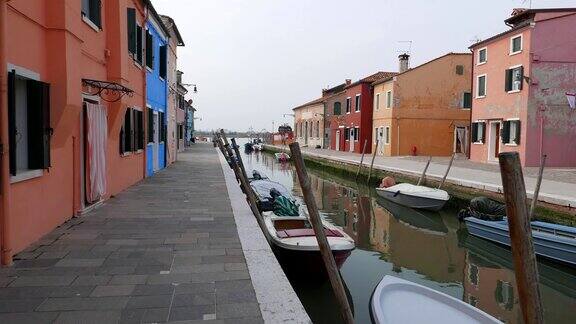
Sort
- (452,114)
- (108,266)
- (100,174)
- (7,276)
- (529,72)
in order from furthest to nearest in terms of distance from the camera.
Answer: (452,114)
(529,72)
(100,174)
(108,266)
(7,276)

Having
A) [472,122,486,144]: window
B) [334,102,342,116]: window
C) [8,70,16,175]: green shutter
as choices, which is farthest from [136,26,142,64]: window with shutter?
[334,102,342,116]: window

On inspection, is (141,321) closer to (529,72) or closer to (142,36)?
(142,36)

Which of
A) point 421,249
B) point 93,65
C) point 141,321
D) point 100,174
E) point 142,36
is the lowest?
point 421,249

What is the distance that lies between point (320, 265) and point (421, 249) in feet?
14.1

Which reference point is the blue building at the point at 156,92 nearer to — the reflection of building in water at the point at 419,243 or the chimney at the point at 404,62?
the reflection of building in water at the point at 419,243

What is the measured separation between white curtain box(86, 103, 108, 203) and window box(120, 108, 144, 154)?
2.21 meters

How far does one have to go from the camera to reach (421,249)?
34.5 feet

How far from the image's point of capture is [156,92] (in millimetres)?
16297

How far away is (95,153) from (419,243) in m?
7.35

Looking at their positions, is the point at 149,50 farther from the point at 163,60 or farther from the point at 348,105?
the point at 348,105

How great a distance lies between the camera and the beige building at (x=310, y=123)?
46625 mm

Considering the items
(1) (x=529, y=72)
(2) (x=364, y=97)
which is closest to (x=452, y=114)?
(2) (x=364, y=97)

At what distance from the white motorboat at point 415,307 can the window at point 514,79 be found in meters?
17.4

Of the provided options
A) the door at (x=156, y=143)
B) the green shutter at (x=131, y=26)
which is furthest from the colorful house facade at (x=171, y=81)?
the green shutter at (x=131, y=26)
